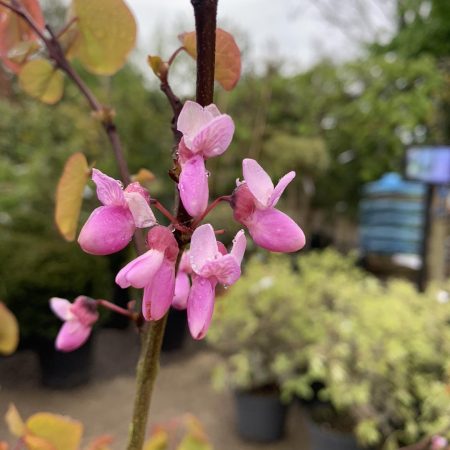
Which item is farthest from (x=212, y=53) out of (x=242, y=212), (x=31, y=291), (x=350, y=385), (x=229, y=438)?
(x=31, y=291)

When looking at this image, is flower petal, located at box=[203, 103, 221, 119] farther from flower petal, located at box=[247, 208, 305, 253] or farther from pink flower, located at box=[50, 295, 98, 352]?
pink flower, located at box=[50, 295, 98, 352]

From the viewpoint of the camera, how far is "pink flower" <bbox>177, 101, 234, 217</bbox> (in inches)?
7.7

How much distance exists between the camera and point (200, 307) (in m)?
0.20

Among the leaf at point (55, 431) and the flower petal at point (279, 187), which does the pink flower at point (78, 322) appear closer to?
the leaf at point (55, 431)

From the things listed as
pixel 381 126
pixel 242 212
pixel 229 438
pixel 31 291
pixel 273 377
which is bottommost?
pixel 229 438

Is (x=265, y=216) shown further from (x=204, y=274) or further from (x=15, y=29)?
(x=15, y=29)

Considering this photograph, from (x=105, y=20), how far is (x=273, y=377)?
1682 mm

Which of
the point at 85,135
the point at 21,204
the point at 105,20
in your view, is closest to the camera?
the point at 105,20

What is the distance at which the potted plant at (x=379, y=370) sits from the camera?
4.38 ft

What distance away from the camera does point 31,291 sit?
2051mm

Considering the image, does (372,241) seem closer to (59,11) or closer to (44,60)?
(59,11)

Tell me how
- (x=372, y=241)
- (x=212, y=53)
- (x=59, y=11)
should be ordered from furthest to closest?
(x=59, y=11)
(x=372, y=241)
(x=212, y=53)

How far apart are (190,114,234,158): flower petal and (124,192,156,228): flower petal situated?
0.03m

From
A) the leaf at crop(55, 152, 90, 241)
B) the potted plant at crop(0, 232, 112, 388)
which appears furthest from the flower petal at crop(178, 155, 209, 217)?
the potted plant at crop(0, 232, 112, 388)
